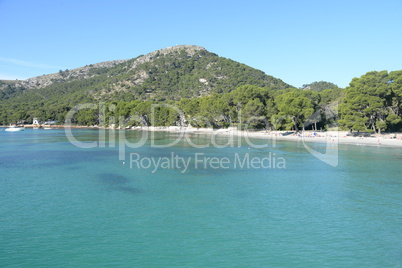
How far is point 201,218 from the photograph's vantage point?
17547 millimetres

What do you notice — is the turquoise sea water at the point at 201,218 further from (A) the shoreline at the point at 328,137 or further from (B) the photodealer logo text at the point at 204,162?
(A) the shoreline at the point at 328,137

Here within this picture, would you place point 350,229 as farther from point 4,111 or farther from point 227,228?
point 4,111

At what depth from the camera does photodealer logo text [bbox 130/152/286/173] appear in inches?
1353

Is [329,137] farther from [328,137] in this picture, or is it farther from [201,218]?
[201,218]

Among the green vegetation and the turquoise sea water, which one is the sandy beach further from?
the turquoise sea water

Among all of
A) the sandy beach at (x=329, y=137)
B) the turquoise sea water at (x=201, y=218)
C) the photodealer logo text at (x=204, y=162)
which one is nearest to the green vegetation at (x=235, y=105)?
the sandy beach at (x=329, y=137)

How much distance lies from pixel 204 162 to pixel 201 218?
2025cm

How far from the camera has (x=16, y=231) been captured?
50.8 feet

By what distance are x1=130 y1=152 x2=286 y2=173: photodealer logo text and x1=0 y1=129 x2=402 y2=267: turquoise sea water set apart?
238 centimetres

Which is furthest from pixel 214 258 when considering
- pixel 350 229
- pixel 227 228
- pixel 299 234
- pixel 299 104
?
pixel 299 104

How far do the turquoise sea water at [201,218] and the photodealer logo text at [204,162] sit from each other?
2382 mm

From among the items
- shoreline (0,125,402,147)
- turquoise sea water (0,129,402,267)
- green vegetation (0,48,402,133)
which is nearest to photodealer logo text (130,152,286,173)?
turquoise sea water (0,129,402,267)

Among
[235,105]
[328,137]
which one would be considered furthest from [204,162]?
[235,105]

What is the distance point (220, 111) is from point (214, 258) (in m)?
81.3
